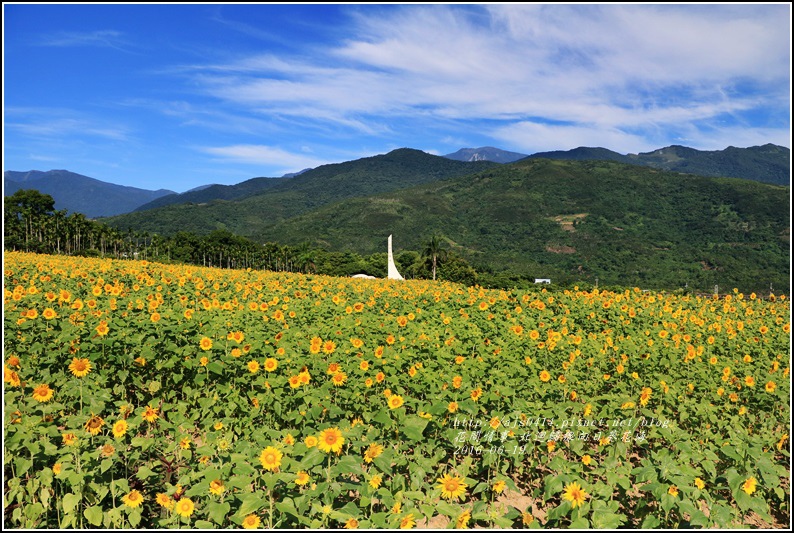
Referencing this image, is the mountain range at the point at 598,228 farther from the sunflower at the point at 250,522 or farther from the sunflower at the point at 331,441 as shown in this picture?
the sunflower at the point at 250,522

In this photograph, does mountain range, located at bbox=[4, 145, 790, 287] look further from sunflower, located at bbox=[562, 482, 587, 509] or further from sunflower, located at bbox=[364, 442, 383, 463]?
sunflower, located at bbox=[562, 482, 587, 509]

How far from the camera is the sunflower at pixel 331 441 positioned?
150 inches

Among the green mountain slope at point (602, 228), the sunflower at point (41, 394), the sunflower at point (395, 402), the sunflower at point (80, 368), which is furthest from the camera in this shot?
the green mountain slope at point (602, 228)

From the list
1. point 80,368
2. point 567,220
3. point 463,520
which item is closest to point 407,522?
point 463,520

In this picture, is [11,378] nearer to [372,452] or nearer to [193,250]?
[372,452]

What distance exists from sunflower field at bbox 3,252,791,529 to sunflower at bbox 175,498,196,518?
14 mm

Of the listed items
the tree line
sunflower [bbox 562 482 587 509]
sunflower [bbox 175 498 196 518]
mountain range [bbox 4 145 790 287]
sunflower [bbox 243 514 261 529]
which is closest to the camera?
sunflower [bbox 243 514 261 529]

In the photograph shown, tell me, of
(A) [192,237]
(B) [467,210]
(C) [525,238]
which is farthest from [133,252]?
(B) [467,210]

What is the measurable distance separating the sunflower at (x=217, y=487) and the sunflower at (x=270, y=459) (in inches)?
12.2

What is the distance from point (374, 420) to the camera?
4844mm

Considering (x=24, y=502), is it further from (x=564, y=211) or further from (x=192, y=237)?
(x=564, y=211)

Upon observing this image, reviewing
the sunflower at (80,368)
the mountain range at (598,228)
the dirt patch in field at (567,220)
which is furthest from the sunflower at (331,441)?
the dirt patch in field at (567,220)

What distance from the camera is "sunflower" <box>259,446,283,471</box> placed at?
361cm

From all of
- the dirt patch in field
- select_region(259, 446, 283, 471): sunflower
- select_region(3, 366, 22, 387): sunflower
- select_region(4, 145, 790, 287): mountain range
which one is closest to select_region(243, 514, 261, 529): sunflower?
select_region(259, 446, 283, 471): sunflower
